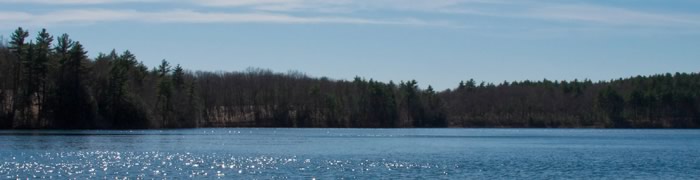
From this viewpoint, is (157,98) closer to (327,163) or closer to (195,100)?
(195,100)

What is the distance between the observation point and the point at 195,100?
14612 centimetres

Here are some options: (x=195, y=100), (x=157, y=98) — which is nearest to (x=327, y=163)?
(x=157, y=98)

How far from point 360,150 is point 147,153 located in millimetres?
15192

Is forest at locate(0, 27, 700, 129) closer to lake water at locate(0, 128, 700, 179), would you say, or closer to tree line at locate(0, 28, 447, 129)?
tree line at locate(0, 28, 447, 129)

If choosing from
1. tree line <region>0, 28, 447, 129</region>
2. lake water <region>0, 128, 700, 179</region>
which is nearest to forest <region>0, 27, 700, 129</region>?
tree line <region>0, 28, 447, 129</region>

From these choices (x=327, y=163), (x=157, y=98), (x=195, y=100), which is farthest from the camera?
(x=195, y=100)

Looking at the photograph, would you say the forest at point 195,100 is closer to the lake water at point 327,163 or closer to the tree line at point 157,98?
the tree line at point 157,98

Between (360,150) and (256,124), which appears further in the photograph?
(256,124)

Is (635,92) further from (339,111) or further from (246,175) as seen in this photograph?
(246,175)

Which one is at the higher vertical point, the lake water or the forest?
the forest

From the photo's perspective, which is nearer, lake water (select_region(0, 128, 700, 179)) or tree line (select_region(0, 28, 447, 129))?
lake water (select_region(0, 128, 700, 179))

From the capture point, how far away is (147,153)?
194ft

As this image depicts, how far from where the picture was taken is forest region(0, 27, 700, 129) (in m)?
111

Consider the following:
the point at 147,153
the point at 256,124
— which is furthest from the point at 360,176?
the point at 256,124
